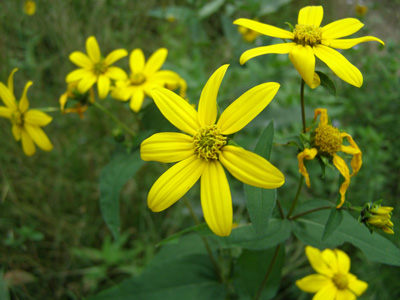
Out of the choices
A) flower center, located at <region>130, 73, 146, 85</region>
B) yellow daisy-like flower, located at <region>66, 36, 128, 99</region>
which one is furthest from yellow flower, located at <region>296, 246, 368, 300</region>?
yellow daisy-like flower, located at <region>66, 36, 128, 99</region>

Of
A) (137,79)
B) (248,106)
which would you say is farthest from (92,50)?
(248,106)

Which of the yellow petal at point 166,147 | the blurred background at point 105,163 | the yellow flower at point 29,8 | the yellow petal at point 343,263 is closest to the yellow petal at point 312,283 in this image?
the yellow petal at point 343,263

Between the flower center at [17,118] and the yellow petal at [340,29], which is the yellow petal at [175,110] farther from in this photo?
the flower center at [17,118]

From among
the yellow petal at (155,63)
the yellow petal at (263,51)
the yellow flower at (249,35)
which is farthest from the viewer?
the yellow flower at (249,35)

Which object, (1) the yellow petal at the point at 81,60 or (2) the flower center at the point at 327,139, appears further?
(1) the yellow petal at the point at 81,60

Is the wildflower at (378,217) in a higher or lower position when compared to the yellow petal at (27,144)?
lower

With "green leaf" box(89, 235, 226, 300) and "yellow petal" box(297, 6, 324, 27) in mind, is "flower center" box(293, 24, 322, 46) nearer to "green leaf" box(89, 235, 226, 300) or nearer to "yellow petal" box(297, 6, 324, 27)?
"yellow petal" box(297, 6, 324, 27)
